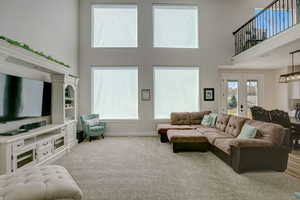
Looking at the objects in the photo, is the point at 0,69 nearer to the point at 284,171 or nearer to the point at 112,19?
the point at 112,19

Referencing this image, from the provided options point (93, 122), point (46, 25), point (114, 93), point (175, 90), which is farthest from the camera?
point (175, 90)

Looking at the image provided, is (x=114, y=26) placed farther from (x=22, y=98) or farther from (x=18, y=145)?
(x=18, y=145)

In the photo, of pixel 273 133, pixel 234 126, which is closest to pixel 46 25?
pixel 234 126

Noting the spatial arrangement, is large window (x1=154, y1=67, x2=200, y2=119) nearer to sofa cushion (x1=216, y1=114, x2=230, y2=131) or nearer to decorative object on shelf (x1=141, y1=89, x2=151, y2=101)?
decorative object on shelf (x1=141, y1=89, x2=151, y2=101)

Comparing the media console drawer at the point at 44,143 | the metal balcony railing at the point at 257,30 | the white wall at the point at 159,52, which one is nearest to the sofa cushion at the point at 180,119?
Result: the white wall at the point at 159,52

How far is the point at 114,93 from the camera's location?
21.2ft

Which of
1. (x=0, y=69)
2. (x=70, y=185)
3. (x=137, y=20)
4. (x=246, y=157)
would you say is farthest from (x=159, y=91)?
(x=70, y=185)

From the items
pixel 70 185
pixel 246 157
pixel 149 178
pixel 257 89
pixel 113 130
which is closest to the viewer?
pixel 70 185

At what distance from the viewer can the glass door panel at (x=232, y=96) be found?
6.95m

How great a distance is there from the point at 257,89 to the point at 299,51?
2824 millimetres

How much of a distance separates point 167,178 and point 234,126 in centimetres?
221

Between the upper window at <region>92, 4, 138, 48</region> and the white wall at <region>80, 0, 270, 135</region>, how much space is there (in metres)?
0.20

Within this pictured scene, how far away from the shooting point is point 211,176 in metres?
2.88

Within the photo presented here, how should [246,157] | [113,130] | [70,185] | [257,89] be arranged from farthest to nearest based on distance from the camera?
[257,89], [113,130], [246,157], [70,185]
